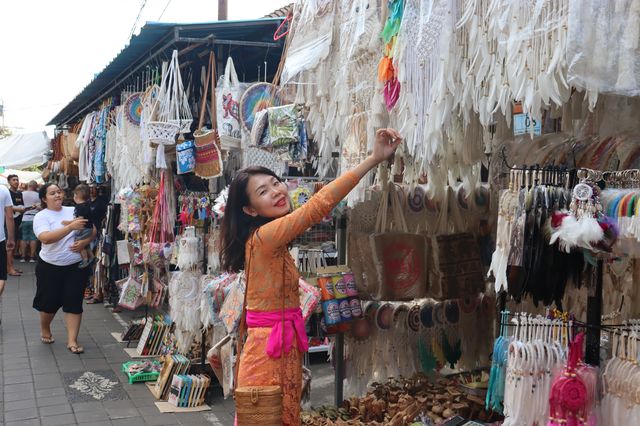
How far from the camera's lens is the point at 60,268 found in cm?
664

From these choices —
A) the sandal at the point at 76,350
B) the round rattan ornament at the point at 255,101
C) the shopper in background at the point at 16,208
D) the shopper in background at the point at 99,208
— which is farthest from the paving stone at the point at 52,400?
the shopper in background at the point at 16,208

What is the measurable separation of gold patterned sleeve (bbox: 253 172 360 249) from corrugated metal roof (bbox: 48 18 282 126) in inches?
129

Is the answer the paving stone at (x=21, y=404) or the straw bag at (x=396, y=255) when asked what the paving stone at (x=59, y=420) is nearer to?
the paving stone at (x=21, y=404)

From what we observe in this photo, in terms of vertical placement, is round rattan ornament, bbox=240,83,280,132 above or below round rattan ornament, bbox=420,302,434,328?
above

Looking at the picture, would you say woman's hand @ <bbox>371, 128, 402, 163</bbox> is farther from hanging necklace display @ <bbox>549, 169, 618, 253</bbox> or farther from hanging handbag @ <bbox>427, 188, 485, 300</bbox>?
hanging handbag @ <bbox>427, 188, 485, 300</bbox>

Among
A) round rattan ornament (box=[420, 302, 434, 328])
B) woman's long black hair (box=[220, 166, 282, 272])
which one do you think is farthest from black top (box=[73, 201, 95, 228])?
woman's long black hair (box=[220, 166, 282, 272])

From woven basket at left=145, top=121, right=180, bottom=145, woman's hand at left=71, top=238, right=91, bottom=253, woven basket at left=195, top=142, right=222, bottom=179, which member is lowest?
woman's hand at left=71, top=238, right=91, bottom=253

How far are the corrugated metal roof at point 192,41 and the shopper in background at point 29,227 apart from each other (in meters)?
6.57

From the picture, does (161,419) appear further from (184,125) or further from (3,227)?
(3,227)

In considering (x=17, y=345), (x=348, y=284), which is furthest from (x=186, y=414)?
(x=17, y=345)

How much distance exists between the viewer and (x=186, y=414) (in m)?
5.01

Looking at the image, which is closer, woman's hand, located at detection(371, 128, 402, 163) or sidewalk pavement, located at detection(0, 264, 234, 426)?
woman's hand, located at detection(371, 128, 402, 163)

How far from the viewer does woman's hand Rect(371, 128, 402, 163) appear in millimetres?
2602

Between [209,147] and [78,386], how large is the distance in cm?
238
